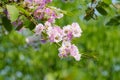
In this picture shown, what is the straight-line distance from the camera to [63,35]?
113 inches

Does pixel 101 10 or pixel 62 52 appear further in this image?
pixel 101 10

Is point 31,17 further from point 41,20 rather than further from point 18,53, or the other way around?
point 18,53

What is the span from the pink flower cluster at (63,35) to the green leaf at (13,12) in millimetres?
247

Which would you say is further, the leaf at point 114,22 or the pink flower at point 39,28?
the leaf at point 114,22

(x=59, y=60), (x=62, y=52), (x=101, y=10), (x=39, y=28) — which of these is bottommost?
(x=62, y=52)

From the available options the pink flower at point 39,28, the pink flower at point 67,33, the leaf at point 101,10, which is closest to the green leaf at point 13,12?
the pink flower at point 39,28

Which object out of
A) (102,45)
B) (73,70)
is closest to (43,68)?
(102,45)

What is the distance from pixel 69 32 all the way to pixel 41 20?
0.19 m

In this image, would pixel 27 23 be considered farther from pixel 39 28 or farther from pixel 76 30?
pixel 76 30

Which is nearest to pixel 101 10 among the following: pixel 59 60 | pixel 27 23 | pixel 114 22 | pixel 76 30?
pixel 114 22

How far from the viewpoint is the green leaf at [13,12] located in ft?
8.56

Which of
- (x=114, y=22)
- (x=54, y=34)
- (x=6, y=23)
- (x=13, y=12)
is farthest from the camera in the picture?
(x=114, y=22)

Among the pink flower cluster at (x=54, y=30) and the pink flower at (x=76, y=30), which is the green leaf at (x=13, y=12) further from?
the pink flower at (x=76, y=30)

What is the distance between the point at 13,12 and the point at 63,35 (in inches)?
14.9
